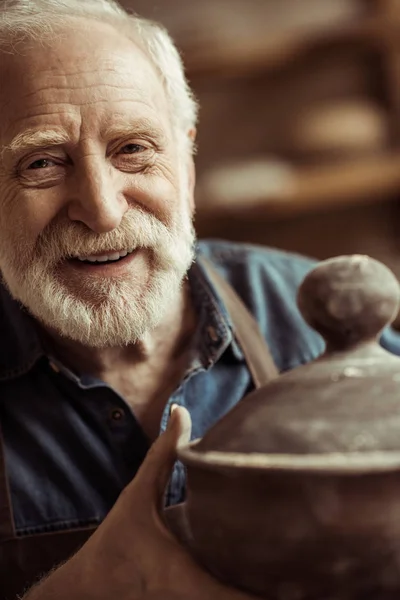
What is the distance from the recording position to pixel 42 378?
162 centimetres

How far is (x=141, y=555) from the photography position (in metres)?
0.92

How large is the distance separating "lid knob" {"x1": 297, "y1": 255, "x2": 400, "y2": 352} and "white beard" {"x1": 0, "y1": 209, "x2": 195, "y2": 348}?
62 centimetres

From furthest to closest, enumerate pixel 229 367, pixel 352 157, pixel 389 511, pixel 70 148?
1. pixel 352 157
2. pixel 229 367
3. pixel 70 148
4. pixel 389 511

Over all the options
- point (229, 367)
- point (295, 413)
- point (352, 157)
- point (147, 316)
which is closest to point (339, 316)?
point (295, 413)

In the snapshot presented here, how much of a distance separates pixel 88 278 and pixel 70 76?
1.07 ft

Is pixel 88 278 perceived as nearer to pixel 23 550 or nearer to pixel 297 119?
pixel 23 550

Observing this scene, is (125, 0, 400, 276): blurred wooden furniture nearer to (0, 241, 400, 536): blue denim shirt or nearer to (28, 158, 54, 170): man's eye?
(0, 241, 400, 536): blue denim shirt

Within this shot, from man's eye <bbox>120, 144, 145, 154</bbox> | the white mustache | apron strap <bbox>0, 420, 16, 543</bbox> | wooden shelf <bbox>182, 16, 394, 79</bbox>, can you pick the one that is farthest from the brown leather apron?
wooden shelf <bbox>182, 16, 394, 79</bbox>

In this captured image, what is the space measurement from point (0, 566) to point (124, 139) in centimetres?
73

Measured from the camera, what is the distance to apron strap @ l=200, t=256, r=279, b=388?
5.52 feet

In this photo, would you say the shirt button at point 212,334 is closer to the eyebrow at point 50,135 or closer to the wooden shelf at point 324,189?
the eyebrow at point 50,135

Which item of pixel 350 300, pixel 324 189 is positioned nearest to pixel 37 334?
pixel 350 300

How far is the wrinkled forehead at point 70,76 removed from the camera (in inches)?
57.3

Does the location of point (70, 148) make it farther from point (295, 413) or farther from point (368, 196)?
point (368, 196)
